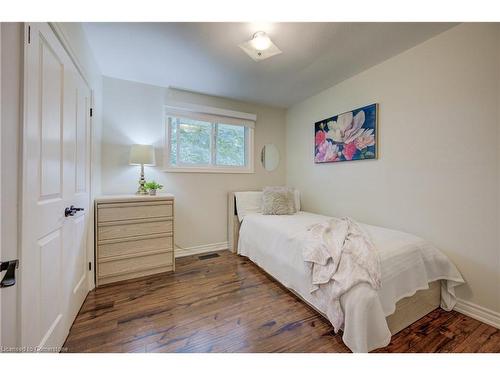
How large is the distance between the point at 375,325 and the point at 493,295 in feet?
3.55

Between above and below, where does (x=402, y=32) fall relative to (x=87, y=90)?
above

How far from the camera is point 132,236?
2115 millimetres

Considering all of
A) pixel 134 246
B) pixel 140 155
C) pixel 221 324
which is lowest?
pixel 221 324

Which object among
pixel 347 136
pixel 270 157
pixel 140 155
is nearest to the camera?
pixel 140 155

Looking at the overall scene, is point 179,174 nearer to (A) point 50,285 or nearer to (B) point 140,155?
(B) point 140,155

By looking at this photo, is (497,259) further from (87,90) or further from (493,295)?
(87,90)

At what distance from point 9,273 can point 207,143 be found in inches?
100

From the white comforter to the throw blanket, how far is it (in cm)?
5

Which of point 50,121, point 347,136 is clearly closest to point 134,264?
point 50,121

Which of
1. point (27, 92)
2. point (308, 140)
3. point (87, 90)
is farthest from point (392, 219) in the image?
point (87, 90)

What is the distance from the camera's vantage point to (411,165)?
76.0 inches

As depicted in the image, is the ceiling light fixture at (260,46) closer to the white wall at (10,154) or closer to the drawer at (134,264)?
the white wall at (10,154)

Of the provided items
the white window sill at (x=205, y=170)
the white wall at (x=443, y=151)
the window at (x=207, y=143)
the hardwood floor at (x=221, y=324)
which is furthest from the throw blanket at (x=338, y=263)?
the window at (x=207, y=143)

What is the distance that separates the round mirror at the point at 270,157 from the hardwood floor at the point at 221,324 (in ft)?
6.63
